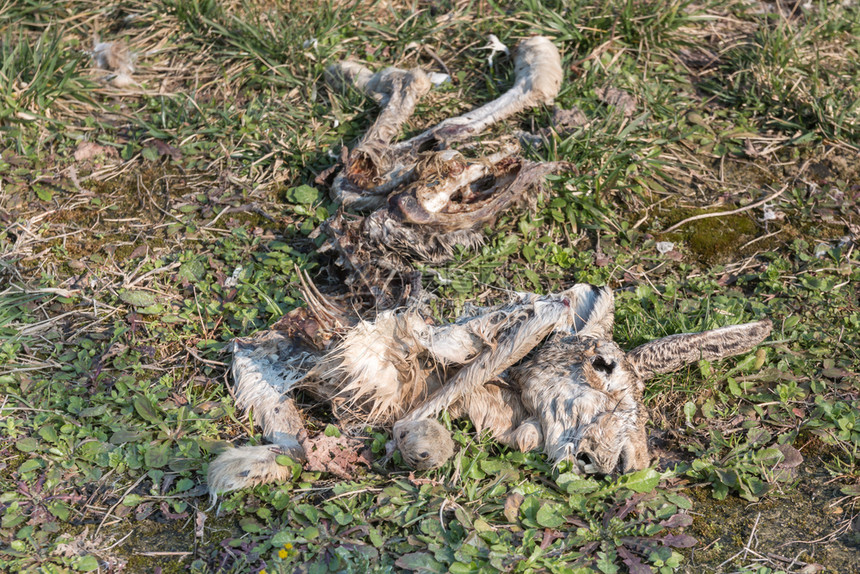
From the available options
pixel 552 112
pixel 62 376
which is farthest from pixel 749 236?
pixel 62 376

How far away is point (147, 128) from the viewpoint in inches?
176

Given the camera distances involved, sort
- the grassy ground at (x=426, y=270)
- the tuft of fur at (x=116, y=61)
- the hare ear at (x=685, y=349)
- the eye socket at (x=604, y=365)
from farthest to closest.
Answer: the tuft of fur at (x=116, y=61)
the hare ear at (x=685, y=349)
the eye socket at (x=604, y=365)
the grassy ground at (x=426, y=270)

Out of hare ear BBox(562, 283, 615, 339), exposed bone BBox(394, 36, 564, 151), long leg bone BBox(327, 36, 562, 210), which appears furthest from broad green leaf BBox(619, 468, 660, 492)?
exposed bone BBox(394, 36, 564, 151)

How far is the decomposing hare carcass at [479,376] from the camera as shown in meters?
2.72

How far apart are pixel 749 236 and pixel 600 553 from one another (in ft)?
7.30

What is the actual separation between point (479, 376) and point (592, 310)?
0.61 metres

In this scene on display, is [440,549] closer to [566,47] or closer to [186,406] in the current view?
[186,406]

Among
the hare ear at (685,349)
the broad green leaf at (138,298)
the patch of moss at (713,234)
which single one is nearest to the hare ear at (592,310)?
the hare ear at (685,349)

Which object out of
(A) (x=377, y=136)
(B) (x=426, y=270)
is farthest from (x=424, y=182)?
(A) (x=377, y=136)

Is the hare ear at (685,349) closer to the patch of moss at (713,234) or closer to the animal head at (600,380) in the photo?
the animal head at (600,380)

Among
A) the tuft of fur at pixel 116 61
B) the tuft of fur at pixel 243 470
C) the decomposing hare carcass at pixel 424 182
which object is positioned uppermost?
the tuft of fur at pixel 116 61

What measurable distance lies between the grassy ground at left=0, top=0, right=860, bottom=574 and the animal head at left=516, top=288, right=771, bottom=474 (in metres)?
0.12

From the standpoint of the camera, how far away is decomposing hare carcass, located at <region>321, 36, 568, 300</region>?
11.6ft

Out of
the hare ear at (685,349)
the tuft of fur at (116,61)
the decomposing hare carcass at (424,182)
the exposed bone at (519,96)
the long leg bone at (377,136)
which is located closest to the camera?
the hare ear at (685,349)
